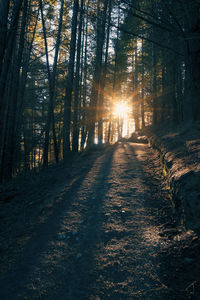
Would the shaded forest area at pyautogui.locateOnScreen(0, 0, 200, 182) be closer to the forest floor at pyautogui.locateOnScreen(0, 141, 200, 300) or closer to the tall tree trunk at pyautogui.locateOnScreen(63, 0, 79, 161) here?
the tall tree trunk at pyautogui.locateOnScreen(63, 0, 79, 161)

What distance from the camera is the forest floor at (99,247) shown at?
195 centimetres

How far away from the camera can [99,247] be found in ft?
8.67

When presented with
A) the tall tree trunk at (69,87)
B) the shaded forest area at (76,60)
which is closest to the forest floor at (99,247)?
the shaded forest area at (76,60)

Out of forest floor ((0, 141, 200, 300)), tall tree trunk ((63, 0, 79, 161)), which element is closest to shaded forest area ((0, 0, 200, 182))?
tall tree trunk ((63, 0, 79, 161))

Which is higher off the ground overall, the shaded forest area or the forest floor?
the shaded forest area

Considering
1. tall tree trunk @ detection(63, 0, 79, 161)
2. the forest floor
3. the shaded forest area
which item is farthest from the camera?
tall tree trunk @ detection(63, 0, 79, 161)

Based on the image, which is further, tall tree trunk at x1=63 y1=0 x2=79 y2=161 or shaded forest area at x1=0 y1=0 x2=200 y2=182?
tall tree trunk at x1=63 y1=0 x2=79 y2=161

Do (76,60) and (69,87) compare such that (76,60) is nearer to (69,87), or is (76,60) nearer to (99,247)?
(69,87)

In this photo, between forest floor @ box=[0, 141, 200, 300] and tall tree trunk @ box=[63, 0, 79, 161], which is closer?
forest floor @ box=[0, 141, 200, 300]

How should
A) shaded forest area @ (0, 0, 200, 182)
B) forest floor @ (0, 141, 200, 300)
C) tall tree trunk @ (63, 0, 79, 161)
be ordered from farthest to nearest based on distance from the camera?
1. tall tree trunk @ (63, 0, 79, 161)
2. shaded forest area @ (0, 0, 200, 182)
3. forest floor @ (0, 141, 200, 300)

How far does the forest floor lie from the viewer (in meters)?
1.95

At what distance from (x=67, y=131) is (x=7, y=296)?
27.9ft

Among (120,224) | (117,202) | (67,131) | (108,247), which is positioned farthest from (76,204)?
(67,131)

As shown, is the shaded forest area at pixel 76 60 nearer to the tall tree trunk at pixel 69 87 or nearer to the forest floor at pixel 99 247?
the tall tree trunk at pixel 69 87
